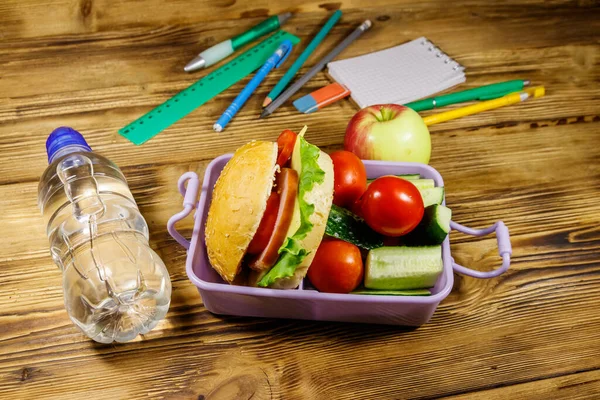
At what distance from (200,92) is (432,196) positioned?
560mm

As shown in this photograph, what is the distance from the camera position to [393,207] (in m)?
0.73

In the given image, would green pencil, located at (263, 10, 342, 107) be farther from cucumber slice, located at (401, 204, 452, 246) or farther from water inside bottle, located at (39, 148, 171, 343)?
cucumber slice, located at (401, 204, 452, 246)

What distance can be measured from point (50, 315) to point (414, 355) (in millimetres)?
512

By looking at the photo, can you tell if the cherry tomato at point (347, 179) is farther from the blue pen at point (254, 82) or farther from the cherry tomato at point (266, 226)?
the blue pen at point (254, 82)

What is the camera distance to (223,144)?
A: 3.51 ft

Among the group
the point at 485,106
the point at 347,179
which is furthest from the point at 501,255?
the point at 485,106

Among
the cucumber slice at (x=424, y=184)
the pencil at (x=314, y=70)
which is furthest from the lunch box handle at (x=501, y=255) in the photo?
the pencil at (x=314, y=70)

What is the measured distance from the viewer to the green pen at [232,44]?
1.20 meters

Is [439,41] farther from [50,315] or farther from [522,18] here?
[50,315]

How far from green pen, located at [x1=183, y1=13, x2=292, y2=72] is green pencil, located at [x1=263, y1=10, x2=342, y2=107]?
0.32 feet

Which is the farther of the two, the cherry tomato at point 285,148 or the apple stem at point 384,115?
the apple stem at point 384,115

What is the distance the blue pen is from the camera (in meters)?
1.09

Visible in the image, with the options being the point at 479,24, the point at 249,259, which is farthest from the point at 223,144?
the point at 479,24

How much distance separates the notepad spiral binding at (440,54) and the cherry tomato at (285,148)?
562mm
